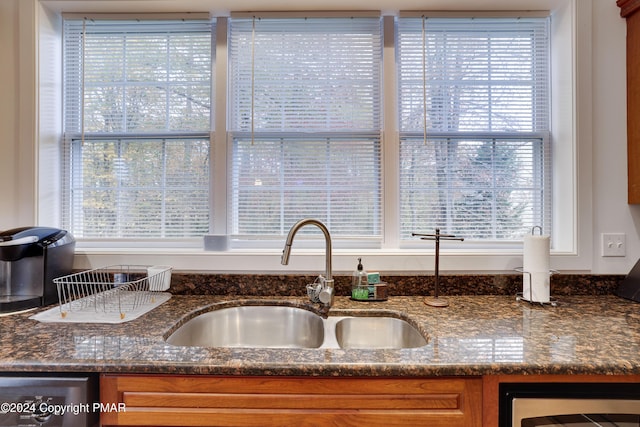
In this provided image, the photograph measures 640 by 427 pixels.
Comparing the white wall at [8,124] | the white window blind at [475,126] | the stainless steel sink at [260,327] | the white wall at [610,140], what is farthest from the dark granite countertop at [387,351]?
the white wall at [8,124]

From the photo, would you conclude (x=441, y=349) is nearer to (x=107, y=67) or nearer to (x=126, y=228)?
(x=126, y=228)

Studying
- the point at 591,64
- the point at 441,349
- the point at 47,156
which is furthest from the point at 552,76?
the point at 47,156

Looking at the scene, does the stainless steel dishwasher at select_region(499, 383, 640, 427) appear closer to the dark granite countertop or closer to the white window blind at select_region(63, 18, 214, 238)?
the dark granite countertop

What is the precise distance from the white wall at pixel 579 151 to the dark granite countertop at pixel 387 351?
1.20 ft

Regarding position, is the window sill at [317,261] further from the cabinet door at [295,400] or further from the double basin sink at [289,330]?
the cabinet door at [295,400]

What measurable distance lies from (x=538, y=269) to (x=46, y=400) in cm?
178

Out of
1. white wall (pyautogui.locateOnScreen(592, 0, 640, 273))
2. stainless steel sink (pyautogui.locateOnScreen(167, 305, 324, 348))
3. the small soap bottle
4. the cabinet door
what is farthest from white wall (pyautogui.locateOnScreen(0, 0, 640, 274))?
the cabinet door

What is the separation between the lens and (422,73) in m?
1.65

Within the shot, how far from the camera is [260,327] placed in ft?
4.64

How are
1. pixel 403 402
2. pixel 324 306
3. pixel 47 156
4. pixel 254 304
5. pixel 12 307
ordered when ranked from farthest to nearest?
pixel 47 156 < pixel 254 304 < pixel 324 306 < pixel 12 307 < pixel 403 402

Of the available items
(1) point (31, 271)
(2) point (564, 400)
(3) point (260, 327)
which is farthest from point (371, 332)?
(1) point (31, 271)

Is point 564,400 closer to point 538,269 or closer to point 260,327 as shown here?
point 538,269

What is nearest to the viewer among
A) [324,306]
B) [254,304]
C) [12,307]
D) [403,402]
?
[403,402]

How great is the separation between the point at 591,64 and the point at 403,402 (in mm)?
1803
